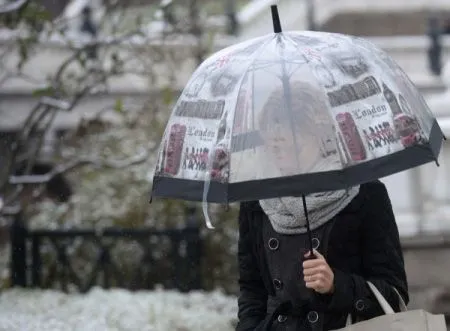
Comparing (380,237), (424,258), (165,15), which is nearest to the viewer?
(380,237)

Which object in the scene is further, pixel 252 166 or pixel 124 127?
pixel 124 127

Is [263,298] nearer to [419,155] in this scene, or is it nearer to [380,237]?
[380,237]

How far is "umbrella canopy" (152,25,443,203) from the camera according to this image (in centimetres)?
370

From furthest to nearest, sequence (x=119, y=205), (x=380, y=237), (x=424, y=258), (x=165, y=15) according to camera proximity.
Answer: (x=119, y=205) < (x=165, y=15) < (x=424, y=258) < (x=380, y=237)

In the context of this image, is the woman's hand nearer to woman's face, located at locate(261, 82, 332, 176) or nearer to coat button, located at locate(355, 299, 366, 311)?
coat button, located at locate(355, 299, 366, 311)

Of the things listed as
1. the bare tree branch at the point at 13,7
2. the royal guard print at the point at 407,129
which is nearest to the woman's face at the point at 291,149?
the royal guard print at the point at 407,129

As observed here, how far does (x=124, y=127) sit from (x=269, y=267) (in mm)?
8228

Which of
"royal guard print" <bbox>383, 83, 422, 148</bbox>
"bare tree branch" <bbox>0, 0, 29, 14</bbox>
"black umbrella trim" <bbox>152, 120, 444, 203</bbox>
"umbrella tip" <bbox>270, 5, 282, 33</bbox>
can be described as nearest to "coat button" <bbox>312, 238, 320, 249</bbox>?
"black umbrella trim" <bbox>152, 120, 444, 203</bbox>

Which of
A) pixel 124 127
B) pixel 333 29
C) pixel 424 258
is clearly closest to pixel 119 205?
pixel 124 127

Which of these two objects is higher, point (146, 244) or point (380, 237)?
point (380, 237)

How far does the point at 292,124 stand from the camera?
3.79 meters

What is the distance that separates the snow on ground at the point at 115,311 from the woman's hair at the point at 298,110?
4421 millimetres

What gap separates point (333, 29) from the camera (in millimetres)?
20453

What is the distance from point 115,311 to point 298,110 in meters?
5.08
